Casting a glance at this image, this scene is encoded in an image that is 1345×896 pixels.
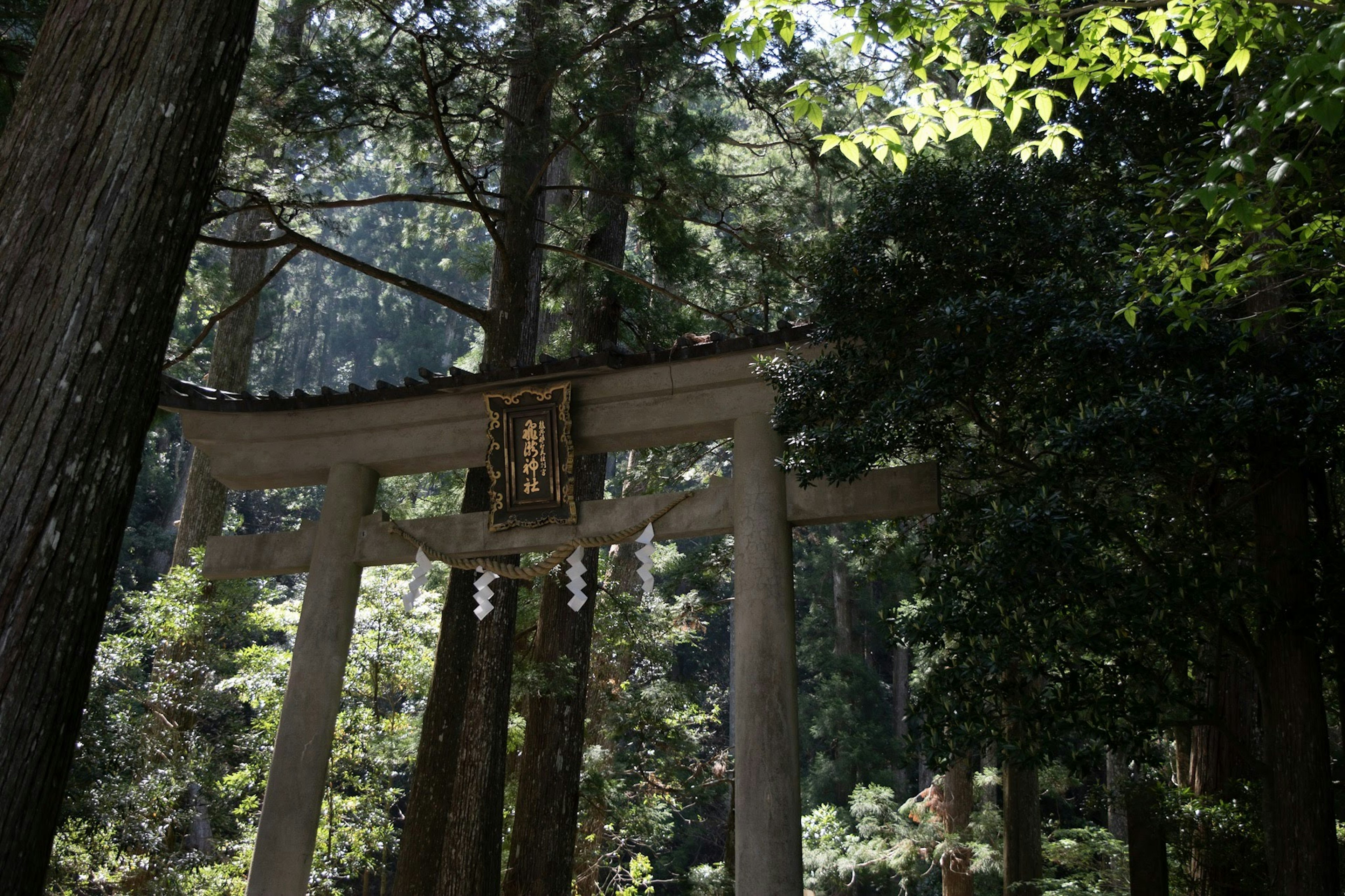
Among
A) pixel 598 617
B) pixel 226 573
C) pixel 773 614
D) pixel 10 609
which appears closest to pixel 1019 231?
pixel 773 614

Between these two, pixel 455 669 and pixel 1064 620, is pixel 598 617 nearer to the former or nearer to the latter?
pixel 455 669

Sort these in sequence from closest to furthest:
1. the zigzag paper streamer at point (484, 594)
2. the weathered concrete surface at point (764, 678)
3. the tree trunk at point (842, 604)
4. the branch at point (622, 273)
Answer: the weathered concrete surface at point (764, 678)
the zigzag paper streamer at point (484, 594)
the branch at point (622, 273)
the tree trunk at point (842, 604)

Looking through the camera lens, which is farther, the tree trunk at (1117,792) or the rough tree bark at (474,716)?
the rough tree bark at (474,716)

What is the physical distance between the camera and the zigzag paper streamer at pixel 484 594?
574 cm

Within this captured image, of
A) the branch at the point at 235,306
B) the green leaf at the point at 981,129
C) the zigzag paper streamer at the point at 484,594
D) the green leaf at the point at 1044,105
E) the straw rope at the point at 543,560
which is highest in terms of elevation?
the branch at the point at 235,306

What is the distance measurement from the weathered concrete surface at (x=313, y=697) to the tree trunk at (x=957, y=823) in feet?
22.2

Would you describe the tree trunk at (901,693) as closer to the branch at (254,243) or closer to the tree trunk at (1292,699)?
the branch at (254,243)

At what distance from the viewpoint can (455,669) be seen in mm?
6391

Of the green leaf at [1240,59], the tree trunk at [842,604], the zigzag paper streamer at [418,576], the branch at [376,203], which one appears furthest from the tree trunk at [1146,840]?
the tree trunk at [842,604]

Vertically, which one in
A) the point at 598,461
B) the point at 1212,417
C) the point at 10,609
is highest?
the point at 598,461

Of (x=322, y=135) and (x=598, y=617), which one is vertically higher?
(x=322, y=135)

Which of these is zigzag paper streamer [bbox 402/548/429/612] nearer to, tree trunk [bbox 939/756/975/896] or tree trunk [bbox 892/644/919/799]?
tree trunk [bbox 939/756/975/896]

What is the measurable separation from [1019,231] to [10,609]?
413cm

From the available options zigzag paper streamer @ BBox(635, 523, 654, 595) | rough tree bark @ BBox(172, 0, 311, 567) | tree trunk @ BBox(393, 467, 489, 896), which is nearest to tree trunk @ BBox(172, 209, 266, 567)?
rough tree bark @ BBox(172, 0, 311, 567)
